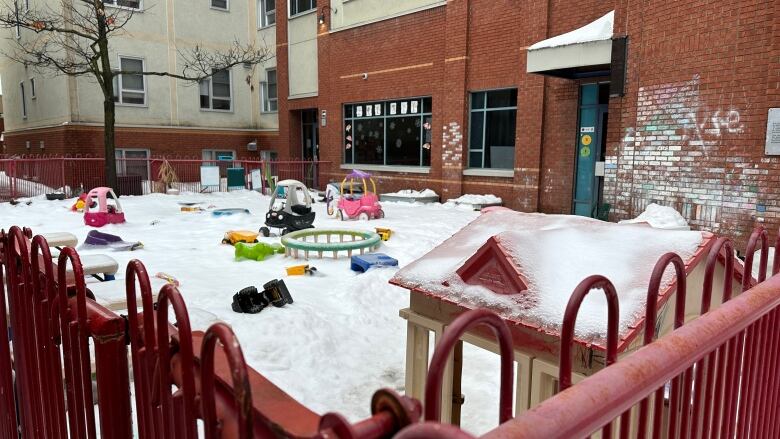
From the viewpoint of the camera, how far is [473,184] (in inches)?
639

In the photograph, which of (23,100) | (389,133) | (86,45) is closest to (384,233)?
(389,133)

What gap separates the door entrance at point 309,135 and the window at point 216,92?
5.35 meters

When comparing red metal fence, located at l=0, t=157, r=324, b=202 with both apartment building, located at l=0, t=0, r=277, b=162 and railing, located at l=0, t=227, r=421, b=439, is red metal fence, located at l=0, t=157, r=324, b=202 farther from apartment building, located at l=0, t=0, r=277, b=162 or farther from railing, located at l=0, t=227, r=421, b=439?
railing, located at l=0, t=227, r=421, b=439

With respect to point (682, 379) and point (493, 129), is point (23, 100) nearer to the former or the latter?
point (493, 129)

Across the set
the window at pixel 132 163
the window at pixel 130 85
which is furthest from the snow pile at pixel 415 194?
the window at pixel 130 85

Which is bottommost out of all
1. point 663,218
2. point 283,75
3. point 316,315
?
point 316,315

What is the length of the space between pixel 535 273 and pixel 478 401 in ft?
5.50

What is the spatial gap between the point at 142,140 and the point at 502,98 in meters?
16.0

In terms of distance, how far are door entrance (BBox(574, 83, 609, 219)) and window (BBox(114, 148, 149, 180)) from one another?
14.4 metres

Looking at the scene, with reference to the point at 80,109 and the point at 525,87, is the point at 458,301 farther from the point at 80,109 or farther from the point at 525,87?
the point at 80,109

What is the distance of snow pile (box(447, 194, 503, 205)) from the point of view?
605 inches

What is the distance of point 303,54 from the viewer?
21.8 metres

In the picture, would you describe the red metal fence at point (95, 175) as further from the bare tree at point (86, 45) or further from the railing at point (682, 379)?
Answer: the railing at point (682, 379)

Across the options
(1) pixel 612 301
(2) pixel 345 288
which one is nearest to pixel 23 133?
(2) pixel 345 288
